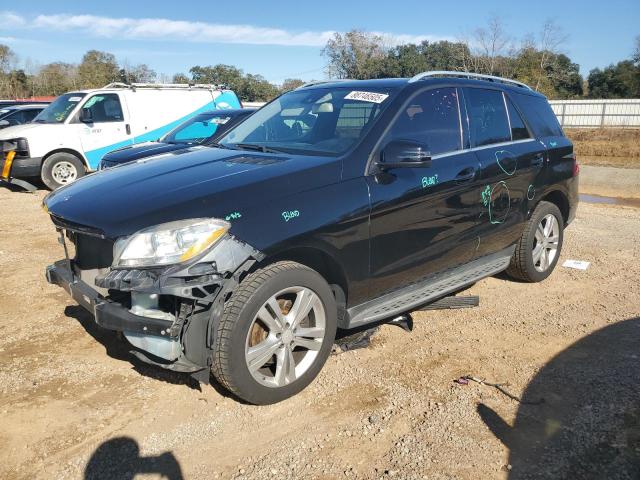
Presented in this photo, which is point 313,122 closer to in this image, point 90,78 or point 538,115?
point 538,115

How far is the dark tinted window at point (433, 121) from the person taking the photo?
12.6 feet

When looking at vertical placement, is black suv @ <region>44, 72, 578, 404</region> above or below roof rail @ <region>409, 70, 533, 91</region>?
below

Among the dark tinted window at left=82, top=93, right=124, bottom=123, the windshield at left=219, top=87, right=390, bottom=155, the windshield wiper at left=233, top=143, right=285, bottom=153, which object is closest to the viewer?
the windshield at left=219, top=87, right=390, bottom=155

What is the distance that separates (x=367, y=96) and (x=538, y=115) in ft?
7.26

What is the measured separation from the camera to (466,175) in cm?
414

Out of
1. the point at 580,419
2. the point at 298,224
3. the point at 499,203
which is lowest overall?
the point at 580,419

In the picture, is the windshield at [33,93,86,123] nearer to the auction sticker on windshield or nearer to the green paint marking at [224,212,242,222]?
the auction sticker on windshield

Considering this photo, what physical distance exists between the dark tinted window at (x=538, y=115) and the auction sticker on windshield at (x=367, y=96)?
176 cm

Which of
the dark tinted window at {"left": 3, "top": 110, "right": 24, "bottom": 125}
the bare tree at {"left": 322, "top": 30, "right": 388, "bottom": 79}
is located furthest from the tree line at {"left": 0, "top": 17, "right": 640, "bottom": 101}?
the dark tinted window at {"left": 3, "top": 110, "right": 24, "bottom": 125}

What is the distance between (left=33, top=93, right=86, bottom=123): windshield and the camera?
1122 cm

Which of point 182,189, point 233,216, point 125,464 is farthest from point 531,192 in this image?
point 125,464

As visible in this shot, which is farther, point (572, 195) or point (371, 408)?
point (572, 195)

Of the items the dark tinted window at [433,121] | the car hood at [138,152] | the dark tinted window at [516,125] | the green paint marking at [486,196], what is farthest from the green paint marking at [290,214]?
the car hood at [138,152]

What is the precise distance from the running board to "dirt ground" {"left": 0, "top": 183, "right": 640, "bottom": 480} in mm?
384
